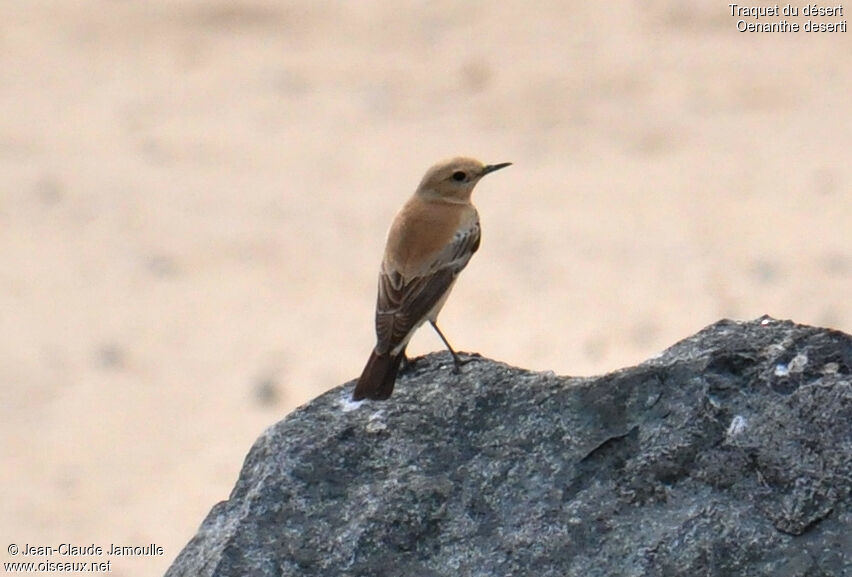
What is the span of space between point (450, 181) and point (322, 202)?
31.5ft

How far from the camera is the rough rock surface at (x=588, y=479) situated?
4.32 metres

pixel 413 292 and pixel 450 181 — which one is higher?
pixel 450 181

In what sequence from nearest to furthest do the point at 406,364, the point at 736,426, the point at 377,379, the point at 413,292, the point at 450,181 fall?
the point at 736,426, the point at 377,379, the point at 406,364, the point at 413,292, the point at 450,181

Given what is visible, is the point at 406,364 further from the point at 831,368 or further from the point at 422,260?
the point at 831,368

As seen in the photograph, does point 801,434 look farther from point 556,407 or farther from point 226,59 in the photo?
point 226,59

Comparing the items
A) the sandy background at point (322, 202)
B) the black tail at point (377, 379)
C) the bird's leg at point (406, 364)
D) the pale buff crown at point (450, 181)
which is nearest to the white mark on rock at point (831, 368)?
the black tail at point (377, 379)

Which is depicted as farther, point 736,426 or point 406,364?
point 406,364

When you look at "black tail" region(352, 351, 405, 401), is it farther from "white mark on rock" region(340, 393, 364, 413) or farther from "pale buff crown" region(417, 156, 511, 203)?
"pale buff crown" region(417, 156, 511, 203)

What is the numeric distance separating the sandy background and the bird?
15.6 feet

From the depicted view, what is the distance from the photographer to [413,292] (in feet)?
20.0

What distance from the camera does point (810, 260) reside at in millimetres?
14609

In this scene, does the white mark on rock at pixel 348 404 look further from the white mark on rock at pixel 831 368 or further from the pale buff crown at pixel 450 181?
the pale buff crown at pixel 450 181

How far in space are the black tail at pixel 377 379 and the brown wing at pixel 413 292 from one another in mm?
103

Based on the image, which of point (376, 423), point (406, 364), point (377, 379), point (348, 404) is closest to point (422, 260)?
point (406, 364)
